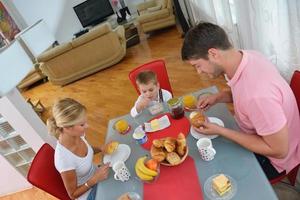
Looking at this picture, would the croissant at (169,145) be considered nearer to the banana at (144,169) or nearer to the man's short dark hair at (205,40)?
the banana at (144,169)

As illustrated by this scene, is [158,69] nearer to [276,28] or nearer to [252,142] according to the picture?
[276,28]

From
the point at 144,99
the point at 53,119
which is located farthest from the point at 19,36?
the point at 144,99

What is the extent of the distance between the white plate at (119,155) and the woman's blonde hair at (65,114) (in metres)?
0.28

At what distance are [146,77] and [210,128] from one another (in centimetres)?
80

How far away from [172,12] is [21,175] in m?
4.11

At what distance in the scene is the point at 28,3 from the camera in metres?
6.52

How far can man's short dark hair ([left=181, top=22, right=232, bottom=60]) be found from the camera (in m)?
1.12

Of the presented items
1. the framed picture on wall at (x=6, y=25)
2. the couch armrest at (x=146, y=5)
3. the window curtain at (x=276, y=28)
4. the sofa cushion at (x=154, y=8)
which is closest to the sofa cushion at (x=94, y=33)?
the sofa cushion at (x=154, y=8)

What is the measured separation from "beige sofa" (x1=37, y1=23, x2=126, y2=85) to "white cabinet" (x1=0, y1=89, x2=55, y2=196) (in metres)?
2.40

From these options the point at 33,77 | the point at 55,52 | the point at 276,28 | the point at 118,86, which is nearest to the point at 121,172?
the point at 276,28

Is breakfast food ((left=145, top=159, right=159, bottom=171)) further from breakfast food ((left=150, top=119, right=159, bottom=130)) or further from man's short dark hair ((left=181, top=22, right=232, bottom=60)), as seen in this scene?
man's short dark hair ((left=181, top=22, right=232, bottom=60))

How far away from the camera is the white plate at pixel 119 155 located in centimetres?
143

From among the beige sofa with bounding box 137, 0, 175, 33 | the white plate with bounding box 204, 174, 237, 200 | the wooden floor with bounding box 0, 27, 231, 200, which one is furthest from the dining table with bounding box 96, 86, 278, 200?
the beige sofa with bounding box 137, 0, 175, 33

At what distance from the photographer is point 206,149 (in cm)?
118
